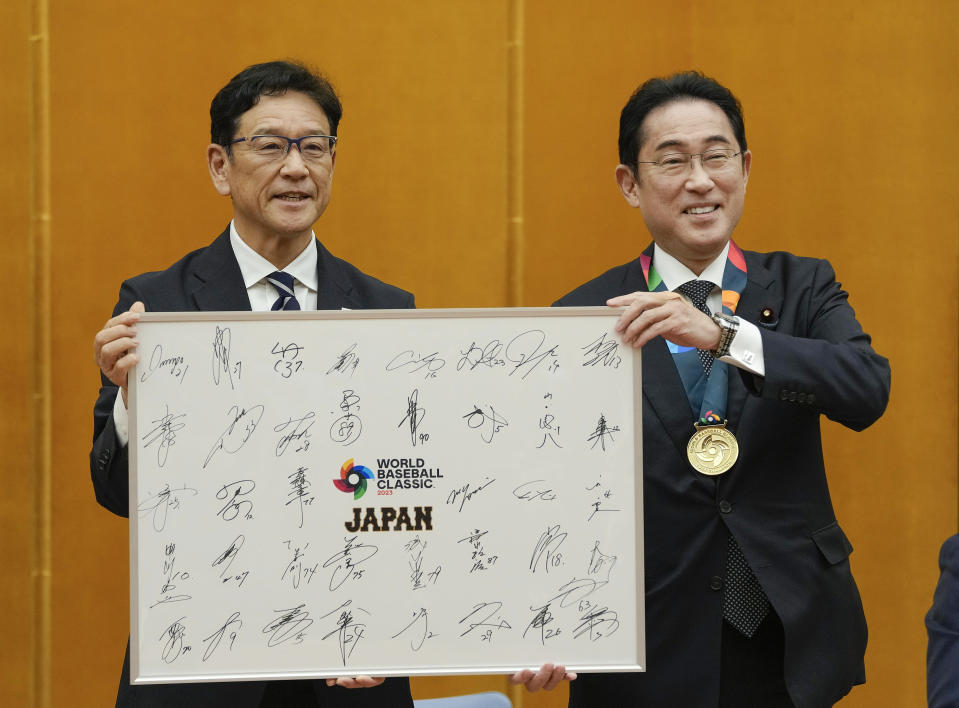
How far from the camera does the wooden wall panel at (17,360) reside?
10.8ft

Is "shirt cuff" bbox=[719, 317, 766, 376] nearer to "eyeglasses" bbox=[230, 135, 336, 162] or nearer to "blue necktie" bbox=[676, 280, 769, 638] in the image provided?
"blue necktie" bbox=[676, 280, 769, 638]

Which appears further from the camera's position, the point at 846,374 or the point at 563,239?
the point at 563,239

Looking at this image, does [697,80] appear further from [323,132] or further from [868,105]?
[868,105]

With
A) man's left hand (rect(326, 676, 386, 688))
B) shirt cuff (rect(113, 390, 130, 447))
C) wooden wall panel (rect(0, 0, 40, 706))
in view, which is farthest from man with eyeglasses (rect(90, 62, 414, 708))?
wooden wall panel (rect(0, 0, 40, 706))

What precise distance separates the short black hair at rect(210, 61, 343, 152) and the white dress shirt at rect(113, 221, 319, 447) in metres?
0.23

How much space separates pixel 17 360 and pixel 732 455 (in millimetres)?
2294

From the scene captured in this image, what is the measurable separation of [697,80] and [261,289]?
3.59 feet

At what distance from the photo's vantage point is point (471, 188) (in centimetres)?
348

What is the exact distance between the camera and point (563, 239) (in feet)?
11.6

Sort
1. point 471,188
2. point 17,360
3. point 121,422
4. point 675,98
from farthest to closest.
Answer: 1. point 471,188
2. point 17,360
3. point 675,98
4. point 121,422

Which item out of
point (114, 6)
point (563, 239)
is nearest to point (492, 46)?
point (563, 239)
